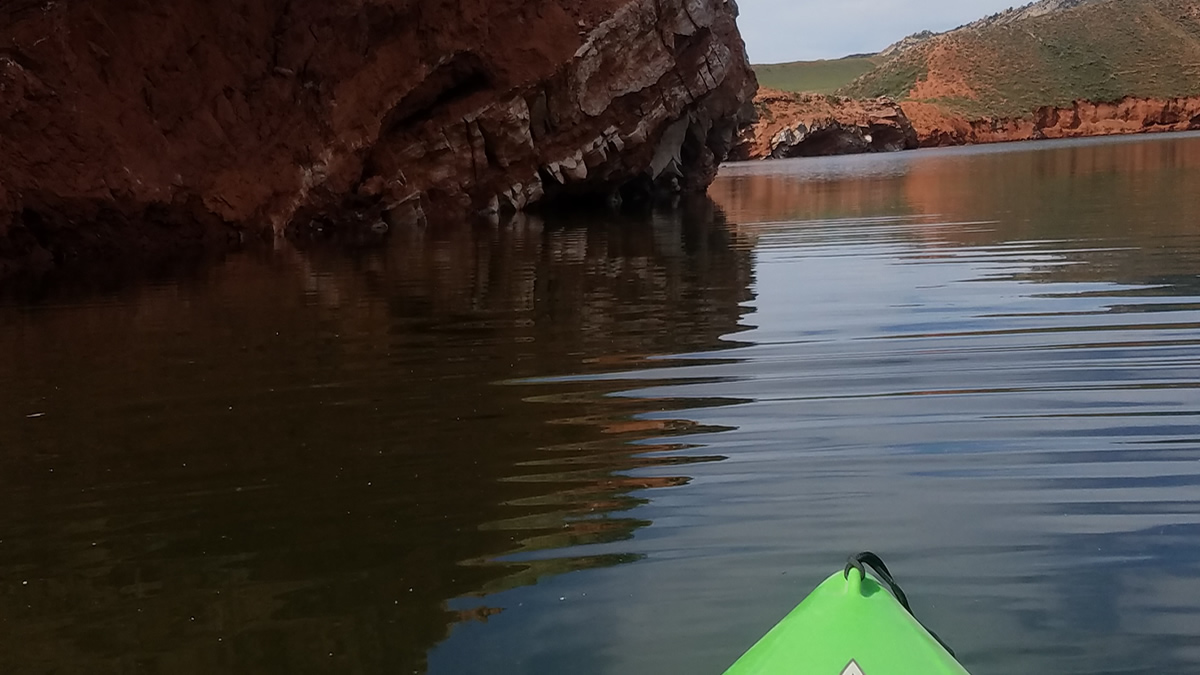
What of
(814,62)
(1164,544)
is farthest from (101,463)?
(814,62)

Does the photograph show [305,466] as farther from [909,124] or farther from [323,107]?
[909,124]

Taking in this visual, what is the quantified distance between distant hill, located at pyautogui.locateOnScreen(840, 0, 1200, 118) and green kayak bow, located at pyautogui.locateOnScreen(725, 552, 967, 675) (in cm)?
9091

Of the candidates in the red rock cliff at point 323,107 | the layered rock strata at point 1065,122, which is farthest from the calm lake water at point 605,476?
the layered rock strata at point 1065,122

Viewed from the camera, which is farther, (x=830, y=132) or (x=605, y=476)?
(x=830, y=132)

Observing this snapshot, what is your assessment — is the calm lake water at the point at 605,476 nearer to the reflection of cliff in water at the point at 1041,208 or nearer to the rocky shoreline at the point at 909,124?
the reflection of cliff in water at the point at 1041,208

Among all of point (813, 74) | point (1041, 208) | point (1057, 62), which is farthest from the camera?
point (813, 74)

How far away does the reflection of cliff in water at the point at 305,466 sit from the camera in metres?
3.22

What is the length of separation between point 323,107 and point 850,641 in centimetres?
1920

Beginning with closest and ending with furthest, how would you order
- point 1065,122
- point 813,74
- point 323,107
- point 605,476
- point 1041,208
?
point 605,476 → point 1041,208 → point 323,107 → point 1065,122 → point 813,74

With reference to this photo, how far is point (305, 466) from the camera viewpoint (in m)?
4.73

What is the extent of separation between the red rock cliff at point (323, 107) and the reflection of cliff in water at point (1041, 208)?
3872 mm

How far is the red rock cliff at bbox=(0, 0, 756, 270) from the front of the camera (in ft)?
51.9

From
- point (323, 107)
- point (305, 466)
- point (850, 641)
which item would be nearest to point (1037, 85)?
point (323, 107)

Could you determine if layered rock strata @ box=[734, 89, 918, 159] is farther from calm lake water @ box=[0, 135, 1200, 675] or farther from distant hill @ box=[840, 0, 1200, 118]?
calm lake water @ box=[0, 135, 1200, 675]
